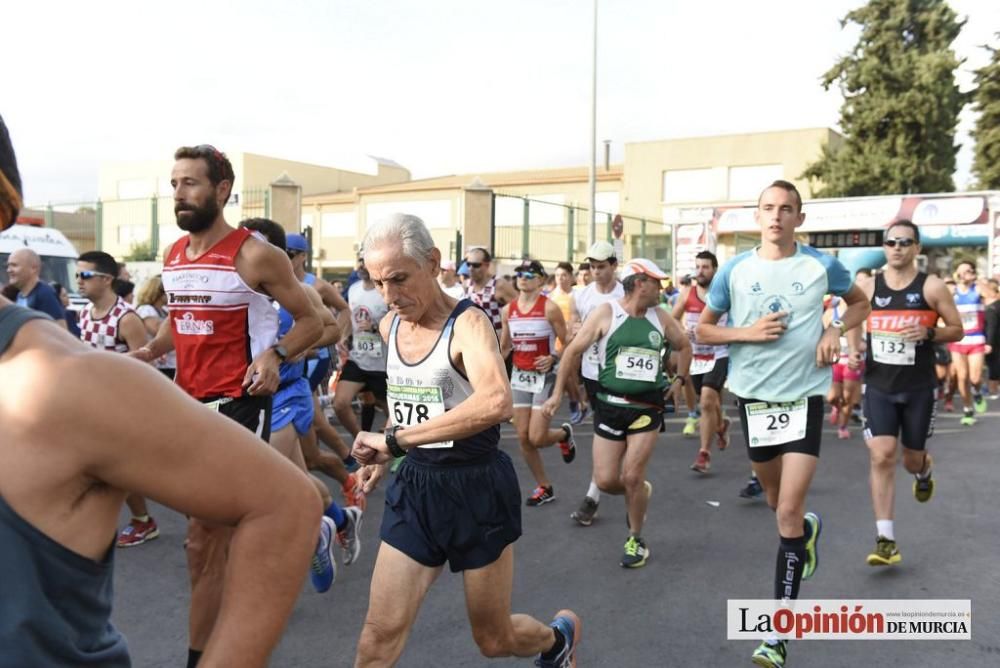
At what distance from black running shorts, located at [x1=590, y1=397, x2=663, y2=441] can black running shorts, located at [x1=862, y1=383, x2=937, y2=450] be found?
1424 mm

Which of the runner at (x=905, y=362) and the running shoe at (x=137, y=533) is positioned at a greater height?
the runner at (x=905, y=362)

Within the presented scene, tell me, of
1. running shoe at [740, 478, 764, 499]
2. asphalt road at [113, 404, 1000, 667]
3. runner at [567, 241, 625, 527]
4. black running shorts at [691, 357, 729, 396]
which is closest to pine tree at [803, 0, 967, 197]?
runner at [567, 241, 625, 527]

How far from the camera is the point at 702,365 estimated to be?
31.4 feet

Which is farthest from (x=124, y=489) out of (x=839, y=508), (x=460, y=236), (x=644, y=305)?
(x=460, y=236)

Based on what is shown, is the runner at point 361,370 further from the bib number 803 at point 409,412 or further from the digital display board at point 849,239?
the digital display board at point 849,239

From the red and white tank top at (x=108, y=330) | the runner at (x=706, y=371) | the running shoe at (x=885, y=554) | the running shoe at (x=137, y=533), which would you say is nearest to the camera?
the running shoe at (x=885, y=554)

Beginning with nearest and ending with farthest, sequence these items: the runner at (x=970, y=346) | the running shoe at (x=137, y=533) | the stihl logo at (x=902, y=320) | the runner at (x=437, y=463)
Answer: the runner at (x=437, y=463), the running shoe at (x=137, y=533), the stihl logo at (x=902, y=320), the runner at (x=970, y=346)

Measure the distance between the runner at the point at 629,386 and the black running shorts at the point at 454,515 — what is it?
8.58 ft

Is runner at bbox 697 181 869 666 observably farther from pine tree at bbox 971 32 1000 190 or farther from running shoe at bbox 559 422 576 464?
pine tree at bbox 971 32 1000 190

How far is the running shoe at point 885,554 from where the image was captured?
17.3ft

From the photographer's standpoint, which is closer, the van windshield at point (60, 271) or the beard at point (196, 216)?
the beard at point (196, 216)

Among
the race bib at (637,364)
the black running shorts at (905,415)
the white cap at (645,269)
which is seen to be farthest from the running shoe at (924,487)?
the white cap at (645,269)

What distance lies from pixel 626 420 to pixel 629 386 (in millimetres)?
235

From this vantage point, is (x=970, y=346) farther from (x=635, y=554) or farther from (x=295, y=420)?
(x=295, y=420)
